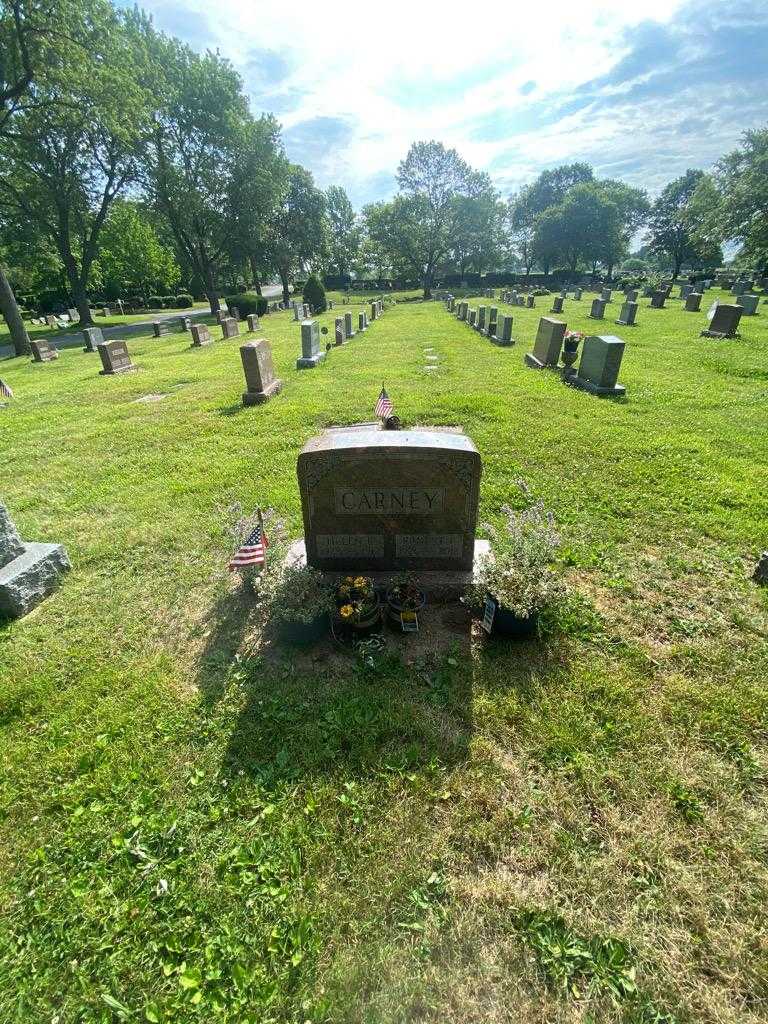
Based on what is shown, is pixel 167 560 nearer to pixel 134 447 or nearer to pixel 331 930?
pixel 331 930

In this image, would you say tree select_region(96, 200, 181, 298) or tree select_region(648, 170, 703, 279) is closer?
tree select_region(96, 200, 181, 298)

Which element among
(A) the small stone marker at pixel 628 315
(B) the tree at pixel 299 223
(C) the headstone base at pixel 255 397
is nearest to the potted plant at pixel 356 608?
(C) the headstone base at pixel 255 397

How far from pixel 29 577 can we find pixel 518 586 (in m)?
4.60

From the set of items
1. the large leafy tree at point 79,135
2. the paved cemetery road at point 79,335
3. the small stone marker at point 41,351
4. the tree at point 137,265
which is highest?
the large leafy tree at point 79,135

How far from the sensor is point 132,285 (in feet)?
172

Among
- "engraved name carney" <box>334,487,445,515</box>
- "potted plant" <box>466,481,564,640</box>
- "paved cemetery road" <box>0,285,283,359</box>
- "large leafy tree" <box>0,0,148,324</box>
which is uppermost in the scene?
"large leafy tree" <box>0,0,148,324</box>

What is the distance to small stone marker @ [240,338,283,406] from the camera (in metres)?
10.3

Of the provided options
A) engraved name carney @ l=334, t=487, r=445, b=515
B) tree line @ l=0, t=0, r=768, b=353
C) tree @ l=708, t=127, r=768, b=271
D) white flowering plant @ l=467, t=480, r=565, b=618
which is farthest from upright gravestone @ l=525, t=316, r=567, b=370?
tree @ l=708, t=127, r=768, b=271

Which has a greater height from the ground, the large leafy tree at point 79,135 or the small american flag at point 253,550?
the large leafy tree at point 79,135

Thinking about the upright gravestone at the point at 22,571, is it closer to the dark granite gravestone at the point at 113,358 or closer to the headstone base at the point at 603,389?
the headstone base at the point at 603,389

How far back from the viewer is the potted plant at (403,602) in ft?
12.3

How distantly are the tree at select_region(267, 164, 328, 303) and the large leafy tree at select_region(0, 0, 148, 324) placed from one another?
21960mm

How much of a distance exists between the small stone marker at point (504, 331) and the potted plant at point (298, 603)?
16.1 m

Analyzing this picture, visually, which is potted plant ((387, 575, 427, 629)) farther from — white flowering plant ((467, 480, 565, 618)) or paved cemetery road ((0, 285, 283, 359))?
paved cemetery road ((0, 285, 283, 359))
